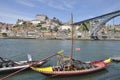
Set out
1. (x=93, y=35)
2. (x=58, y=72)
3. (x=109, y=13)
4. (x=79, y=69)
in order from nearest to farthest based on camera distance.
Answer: (x=58, y=72) → (x=79, y=69) → (x=109, y=13) → (x=93, y=35)

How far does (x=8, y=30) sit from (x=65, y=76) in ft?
456

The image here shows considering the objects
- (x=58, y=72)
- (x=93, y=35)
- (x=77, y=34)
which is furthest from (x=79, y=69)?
(x=77, y=34)

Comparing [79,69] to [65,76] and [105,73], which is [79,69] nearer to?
[65,76]

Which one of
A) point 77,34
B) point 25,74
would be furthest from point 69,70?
point 77,34

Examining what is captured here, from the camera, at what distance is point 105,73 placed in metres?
25.5

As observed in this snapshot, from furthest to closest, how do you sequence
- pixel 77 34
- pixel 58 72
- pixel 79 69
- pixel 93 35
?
1. pixel 77 34
2. pixel 93 35
3. pixel 79 69
4. pixel 58 72

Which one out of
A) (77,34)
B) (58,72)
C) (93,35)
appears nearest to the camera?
(58,72)

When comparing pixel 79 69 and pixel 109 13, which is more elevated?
pixel 109 13

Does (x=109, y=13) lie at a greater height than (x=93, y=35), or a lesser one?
greater

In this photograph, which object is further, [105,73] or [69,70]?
[105,73]

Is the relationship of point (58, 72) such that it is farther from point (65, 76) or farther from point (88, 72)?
point (88, 72)

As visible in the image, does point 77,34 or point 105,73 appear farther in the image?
point 77,34

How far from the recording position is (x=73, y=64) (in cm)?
2344

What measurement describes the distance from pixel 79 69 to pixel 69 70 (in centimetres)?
128
